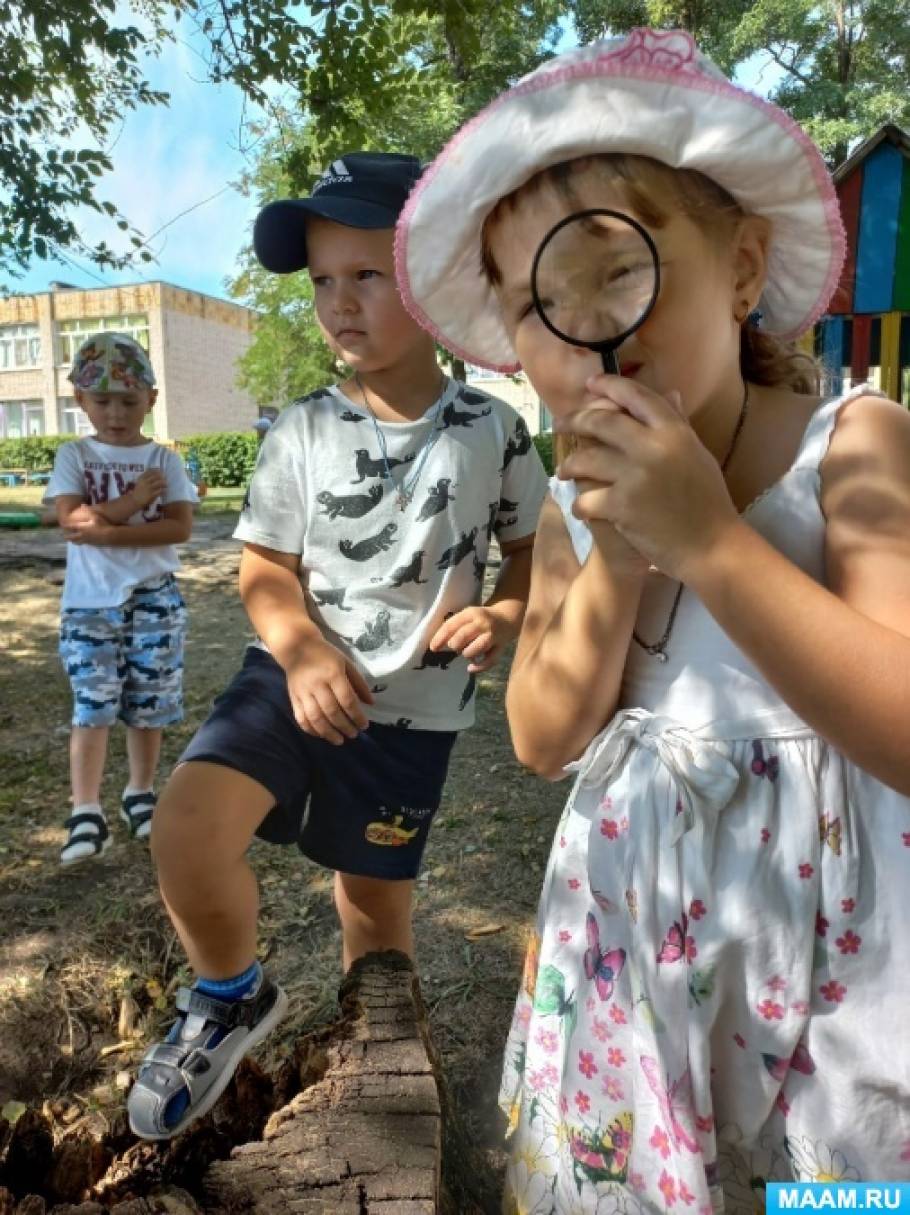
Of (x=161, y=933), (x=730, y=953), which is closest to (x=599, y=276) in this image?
(x=730, y=953)

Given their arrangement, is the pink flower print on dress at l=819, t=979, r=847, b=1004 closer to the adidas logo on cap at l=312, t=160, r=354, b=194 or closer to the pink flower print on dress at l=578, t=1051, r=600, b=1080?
the pink flower print on dress at l=578, t=1051, r=600, b=1080

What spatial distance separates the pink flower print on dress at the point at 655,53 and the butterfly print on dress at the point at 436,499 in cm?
105

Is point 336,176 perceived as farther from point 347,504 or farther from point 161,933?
point 161,933

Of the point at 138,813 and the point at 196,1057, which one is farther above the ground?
the point at 196,1057

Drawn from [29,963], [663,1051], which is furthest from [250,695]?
[29,963]

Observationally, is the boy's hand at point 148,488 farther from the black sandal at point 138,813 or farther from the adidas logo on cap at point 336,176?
the adidas logo on cap at point 336,176

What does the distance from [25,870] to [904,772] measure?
11.1 ft

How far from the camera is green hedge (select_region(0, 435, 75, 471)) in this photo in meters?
34.2

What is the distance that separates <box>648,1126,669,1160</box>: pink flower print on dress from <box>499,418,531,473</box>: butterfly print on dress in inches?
54.5

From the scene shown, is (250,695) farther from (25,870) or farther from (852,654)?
(25,870)

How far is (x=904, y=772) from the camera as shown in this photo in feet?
2.97

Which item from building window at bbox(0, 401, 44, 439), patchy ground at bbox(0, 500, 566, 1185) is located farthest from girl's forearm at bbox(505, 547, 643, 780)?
building window at bbox(0, 401, 44, 439)

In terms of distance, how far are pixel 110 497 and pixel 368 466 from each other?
218 cm

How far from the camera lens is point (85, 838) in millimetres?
3510
